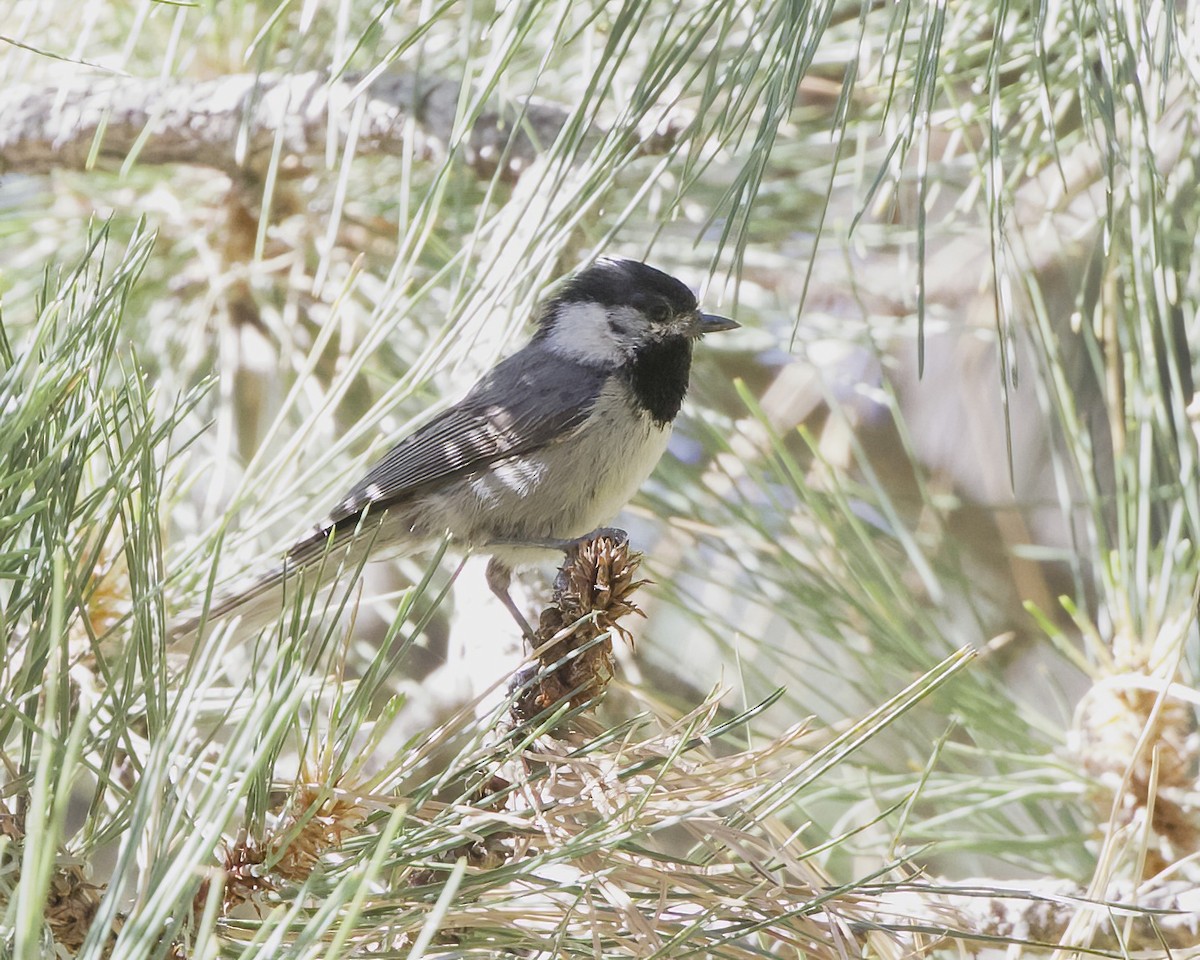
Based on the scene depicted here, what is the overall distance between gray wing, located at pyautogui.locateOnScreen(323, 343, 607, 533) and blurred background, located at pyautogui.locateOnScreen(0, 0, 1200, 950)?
81 mm

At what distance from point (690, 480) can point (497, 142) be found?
615 mm

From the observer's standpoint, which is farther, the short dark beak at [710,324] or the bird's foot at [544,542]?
the short dark beak at [710,324]

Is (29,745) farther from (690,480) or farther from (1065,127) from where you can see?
(1065,127)

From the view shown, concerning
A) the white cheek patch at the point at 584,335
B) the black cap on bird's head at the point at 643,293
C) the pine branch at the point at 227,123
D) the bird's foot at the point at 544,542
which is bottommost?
the bird's foot at the point at 544,542

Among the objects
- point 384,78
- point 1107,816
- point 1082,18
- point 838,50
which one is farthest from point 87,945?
point 838,50

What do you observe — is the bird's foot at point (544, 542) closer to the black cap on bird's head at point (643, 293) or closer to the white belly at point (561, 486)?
the white belly at point (561, 486)

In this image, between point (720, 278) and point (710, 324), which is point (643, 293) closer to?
point (710, 324)

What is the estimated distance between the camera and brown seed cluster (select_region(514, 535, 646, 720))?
1.19 m

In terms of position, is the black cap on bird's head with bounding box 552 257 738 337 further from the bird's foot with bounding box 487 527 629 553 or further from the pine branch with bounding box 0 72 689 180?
the bird's foot with bounding box 487 527 629 553

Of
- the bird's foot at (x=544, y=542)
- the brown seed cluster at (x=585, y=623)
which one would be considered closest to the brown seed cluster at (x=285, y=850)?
the brown seed cluster at (x=585, y=623)

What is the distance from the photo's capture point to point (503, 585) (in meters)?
1.89

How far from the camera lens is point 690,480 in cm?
194

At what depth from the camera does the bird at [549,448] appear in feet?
6.55

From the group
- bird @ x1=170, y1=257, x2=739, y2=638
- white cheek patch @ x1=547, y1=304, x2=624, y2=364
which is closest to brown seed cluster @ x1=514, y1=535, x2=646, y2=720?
bird @ x1=170, y1=257, x2=739, y2=638
